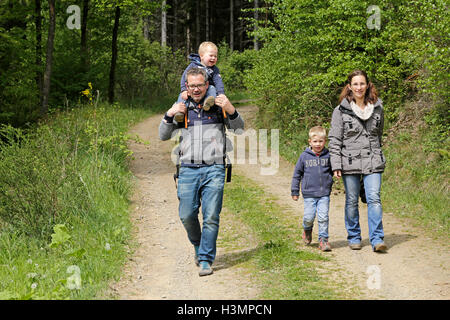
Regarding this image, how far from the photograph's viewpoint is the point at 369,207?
6418 millimetres

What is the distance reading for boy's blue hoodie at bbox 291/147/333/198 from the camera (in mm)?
6473

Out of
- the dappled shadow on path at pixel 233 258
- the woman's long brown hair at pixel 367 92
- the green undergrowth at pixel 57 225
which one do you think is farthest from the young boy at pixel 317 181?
the green undergrowth at pixel 57 225

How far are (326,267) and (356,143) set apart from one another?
1589mm

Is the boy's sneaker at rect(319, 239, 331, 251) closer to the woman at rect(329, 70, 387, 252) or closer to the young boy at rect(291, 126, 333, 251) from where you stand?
the young boy at rect(291, 126, 333, 251)

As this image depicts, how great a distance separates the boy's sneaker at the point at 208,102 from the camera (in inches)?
210

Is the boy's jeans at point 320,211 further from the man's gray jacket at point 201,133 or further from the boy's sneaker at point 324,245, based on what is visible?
the man's gray jacket at point 201,133

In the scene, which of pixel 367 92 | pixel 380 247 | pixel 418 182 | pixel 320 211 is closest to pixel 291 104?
pixel 418 182

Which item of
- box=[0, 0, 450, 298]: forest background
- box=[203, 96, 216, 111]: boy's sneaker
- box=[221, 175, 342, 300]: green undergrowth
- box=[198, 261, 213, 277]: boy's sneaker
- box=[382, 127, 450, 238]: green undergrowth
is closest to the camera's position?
box=[221, 175, 342, 300]: green undergrowth

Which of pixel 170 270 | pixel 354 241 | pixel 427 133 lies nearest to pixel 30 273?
pixel 170 270

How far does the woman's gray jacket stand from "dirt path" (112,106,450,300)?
3.51 feet

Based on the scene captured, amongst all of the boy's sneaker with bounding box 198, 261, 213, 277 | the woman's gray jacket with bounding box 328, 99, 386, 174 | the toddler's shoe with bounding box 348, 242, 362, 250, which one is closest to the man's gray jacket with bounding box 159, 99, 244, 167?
the boy's sneaker with bounding box 198, 261, 213, 277

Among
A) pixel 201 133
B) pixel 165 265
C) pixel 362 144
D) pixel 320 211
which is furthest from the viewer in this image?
pixel 320 211

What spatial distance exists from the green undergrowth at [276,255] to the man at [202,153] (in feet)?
2.43

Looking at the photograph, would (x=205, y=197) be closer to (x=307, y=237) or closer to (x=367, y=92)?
(x=307, y=237)
